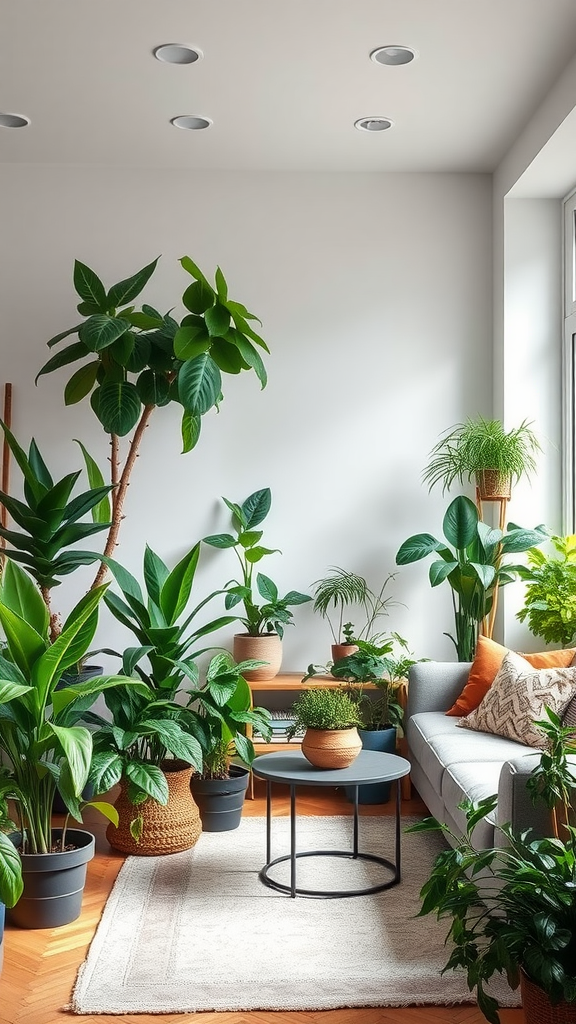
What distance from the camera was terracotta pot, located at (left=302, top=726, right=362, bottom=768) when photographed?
3338 millimetres

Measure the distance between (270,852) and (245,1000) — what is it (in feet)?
3.66

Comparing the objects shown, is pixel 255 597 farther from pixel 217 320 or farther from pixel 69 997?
pixel 69 997

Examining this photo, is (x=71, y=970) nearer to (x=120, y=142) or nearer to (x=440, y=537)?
(x=440, y=537)

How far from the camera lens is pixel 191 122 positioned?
4488 mm

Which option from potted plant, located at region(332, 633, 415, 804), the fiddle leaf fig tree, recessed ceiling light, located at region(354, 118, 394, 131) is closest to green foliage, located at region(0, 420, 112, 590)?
the fiddle leaf fig tree

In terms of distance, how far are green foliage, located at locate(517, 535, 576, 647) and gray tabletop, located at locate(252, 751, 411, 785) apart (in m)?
1.06

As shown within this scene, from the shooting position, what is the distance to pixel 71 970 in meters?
2.81

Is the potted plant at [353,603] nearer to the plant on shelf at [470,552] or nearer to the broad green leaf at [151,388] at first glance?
the plant on shelf at [470,552]

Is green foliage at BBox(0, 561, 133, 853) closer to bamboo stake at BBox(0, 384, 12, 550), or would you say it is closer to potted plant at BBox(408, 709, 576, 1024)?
potted plant at BBox(408, 709, 576, 1024)

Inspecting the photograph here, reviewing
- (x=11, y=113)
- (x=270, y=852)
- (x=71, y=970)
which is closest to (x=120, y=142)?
(x=11, y=113)

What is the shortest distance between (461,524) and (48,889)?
7.91 feet

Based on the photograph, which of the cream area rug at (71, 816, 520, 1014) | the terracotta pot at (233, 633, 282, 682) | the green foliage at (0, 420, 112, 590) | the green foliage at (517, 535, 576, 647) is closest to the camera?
the cream area rug at (71, 816, 520, 1014)

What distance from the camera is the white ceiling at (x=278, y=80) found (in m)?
3.53

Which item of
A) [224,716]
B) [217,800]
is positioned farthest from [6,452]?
[217,800]
